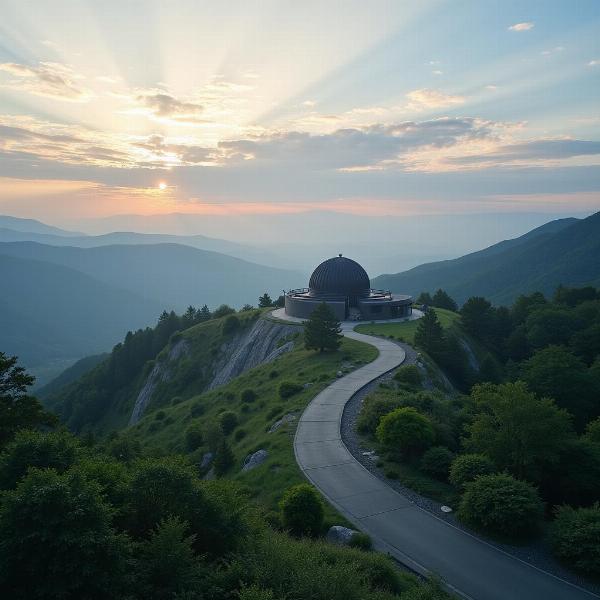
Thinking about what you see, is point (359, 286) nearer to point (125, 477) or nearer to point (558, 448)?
point (558, 448)

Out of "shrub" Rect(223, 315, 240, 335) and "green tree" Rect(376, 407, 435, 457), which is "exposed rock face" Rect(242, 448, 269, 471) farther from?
"shrub" Rect(223, 315, 240, 335)

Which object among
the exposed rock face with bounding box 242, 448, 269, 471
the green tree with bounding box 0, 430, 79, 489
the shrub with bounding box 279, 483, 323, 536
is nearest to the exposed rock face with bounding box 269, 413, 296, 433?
the exposed rock face with bounding box 242, 448, 269, 471

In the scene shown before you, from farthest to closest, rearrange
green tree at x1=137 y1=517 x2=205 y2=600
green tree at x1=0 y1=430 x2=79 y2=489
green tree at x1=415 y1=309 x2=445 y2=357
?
green tree at x1=415 y1=309 x2=445 y2=357
green tree at x1=0 y1=430 x2=79 y2=489
green tree at x1=137 y1=517 x2=205 y2=600

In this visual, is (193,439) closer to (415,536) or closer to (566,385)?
(415,536)

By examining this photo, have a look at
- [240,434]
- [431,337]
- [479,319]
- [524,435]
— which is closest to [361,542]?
[524,435]

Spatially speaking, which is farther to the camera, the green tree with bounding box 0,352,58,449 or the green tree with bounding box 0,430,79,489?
the green tree with bounding box 0,352,58,449

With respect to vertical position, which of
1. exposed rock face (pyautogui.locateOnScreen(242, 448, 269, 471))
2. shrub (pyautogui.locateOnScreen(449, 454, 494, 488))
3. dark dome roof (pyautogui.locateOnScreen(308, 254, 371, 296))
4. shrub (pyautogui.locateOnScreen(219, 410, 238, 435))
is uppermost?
dark dome roof (pyautogui.locateOnScreen(308, 254, 371, 296))

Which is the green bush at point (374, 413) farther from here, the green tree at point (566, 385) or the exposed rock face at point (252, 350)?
the exposed rock face at point (252, 350)
